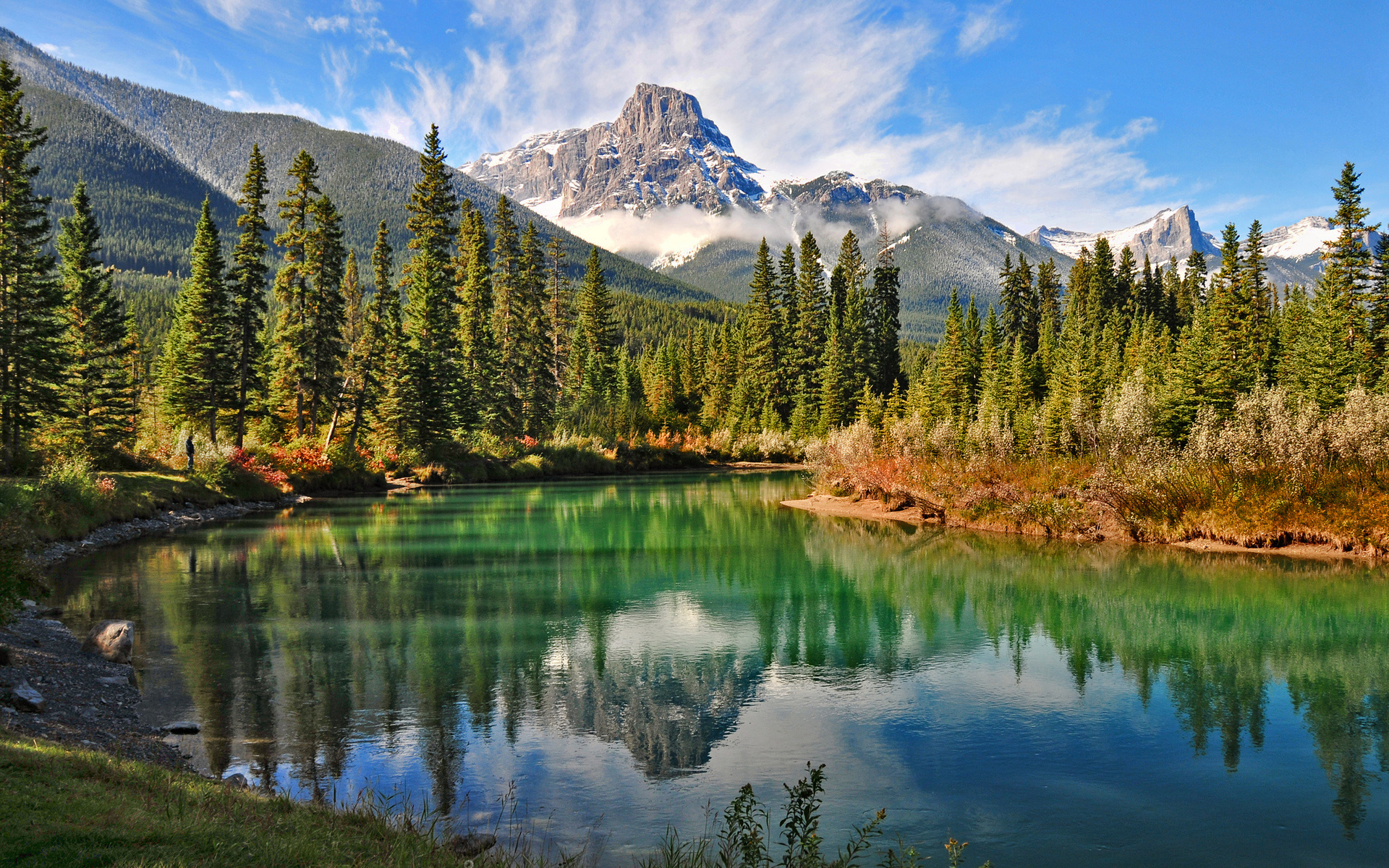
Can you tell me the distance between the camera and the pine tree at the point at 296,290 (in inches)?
1975

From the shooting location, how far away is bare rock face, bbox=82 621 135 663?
13.0 metres

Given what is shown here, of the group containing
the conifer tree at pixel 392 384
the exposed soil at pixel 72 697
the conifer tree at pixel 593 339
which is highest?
the conifer tree at pixel 593 339

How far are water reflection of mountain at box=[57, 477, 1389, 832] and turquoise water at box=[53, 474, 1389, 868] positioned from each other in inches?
3.2

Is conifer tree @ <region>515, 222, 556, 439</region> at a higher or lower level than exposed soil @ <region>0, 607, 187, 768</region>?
higher

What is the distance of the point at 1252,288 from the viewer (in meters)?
55.6

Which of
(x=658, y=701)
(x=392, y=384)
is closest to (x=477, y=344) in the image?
(x=392, y=384)

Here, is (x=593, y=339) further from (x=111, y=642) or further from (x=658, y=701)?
(x=658, y=701)

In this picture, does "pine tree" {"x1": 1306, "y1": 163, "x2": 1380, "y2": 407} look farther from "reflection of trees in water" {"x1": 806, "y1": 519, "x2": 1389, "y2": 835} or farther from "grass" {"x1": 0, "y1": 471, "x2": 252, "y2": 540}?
"grass" {"x1": 0, "y1": 471, "x2": 252, "y2": 540}

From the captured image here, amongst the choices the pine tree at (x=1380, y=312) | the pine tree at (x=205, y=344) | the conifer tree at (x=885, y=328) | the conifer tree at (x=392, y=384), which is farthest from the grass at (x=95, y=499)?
the conifer tree at (x=885, y=328)

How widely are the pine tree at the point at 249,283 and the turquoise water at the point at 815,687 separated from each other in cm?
2581

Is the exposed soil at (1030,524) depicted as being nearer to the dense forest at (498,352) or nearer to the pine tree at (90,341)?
the dense forest at (498,352)

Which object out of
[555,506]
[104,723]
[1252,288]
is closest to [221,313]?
[555,506]

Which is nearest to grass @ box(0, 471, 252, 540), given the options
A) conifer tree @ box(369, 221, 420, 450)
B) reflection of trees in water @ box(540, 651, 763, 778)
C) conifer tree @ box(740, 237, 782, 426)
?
conifer tree @ box(369, 221, 420, 450)

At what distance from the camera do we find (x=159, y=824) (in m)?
5.62
